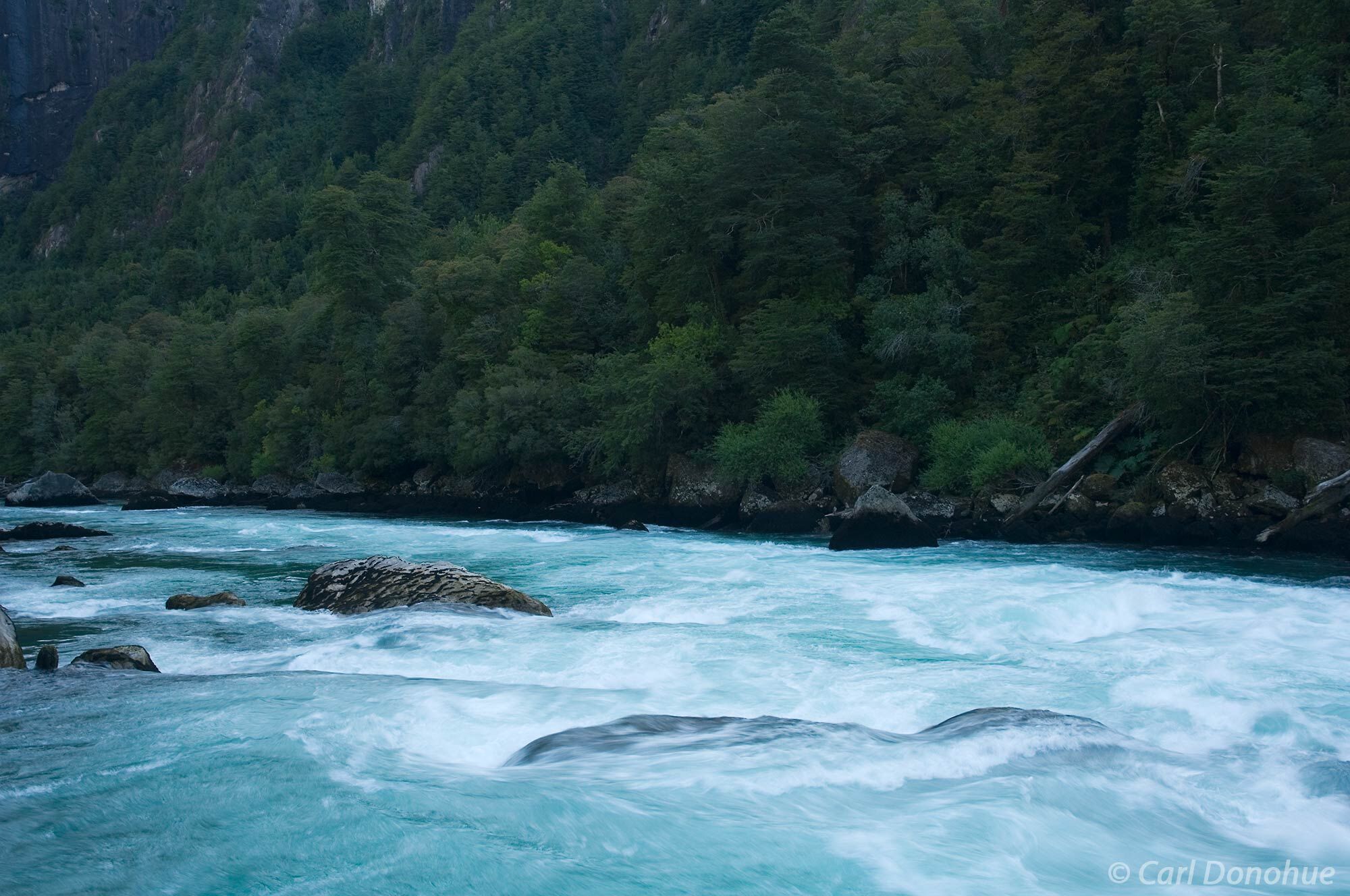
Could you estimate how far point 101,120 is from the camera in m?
157

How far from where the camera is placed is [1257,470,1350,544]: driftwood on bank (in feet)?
65.5

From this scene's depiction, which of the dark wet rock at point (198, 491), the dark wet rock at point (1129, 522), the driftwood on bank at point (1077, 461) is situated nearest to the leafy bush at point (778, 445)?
the driftwood on bank at point (1077, 461)

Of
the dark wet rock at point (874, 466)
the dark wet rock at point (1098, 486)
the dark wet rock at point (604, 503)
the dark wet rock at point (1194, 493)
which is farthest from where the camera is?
the dark wet rock at point (604, 503)

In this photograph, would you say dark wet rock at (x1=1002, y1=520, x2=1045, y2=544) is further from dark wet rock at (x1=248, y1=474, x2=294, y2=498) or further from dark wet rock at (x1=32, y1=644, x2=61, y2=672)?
dark wet rock at (x1=248, y1=474, x2=294, y2=498)

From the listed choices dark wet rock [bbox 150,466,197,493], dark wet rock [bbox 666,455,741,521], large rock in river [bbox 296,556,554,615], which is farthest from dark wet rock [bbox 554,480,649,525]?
dark wet rock [bbox 150,466,197,493]

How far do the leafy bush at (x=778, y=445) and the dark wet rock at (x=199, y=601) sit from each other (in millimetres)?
18919

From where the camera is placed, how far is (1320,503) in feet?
65.8

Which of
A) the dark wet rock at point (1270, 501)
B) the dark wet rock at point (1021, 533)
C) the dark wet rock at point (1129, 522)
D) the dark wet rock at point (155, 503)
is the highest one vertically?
the dark wet rock at point (1270, 501)

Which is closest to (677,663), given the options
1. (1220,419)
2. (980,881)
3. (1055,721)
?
(1055,721)

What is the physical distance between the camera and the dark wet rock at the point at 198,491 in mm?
52250

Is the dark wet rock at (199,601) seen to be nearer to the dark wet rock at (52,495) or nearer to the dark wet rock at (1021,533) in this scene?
the dark wet rock at (1021,533)

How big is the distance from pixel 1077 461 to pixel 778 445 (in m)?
9.71

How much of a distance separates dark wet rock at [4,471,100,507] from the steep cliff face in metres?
137

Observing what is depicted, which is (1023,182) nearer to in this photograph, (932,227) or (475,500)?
(932,227)
